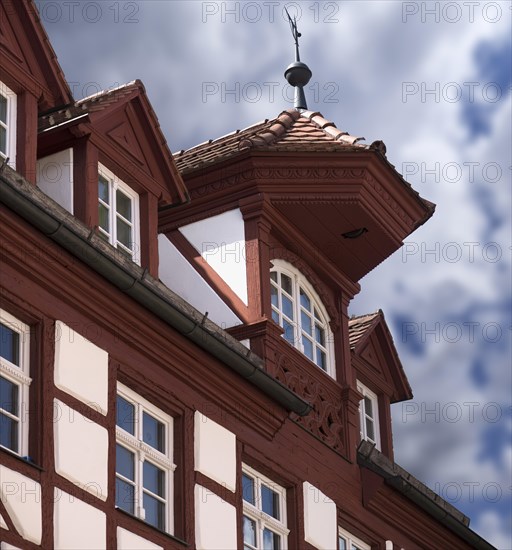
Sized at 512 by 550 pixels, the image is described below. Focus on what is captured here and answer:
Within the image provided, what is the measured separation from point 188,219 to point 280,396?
287 centimetres

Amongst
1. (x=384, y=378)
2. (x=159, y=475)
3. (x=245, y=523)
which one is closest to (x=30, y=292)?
(x=159, y=475)

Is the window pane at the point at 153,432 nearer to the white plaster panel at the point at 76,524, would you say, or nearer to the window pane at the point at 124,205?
the white plaster panel at the point at 76,524

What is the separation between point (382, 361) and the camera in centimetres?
2259

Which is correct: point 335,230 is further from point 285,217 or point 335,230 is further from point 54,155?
point 54,155

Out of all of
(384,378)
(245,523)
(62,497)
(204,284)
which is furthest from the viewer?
(384,378)

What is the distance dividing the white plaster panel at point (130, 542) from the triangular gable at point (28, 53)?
14.0ft

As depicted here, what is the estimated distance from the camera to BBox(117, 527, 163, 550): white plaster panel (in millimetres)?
14609

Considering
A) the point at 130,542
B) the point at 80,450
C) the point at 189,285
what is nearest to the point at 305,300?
the point at 189,285

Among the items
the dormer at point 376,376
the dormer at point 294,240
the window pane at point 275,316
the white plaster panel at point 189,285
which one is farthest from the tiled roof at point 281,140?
the dormer at point 376,376

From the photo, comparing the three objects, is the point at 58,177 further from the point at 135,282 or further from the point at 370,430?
the point at 370,430

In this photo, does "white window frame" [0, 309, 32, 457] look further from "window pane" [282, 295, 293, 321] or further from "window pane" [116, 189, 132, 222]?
"window pane" [282, 295, 293, 321]

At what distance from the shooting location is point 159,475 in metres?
15.9

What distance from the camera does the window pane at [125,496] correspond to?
15.1 metres

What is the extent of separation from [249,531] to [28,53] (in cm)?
518
